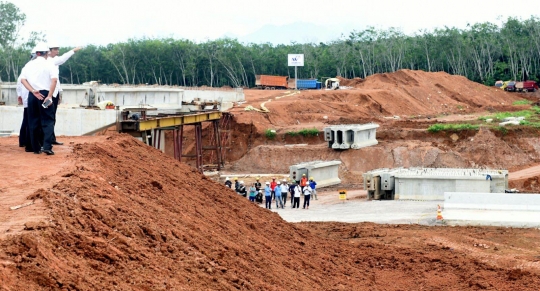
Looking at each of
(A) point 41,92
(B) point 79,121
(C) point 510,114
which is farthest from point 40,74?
(C) point 510,114

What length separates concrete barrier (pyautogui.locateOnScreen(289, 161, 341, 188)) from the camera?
38.0 meters

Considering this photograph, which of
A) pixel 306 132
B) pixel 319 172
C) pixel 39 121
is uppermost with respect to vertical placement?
pixel 39 121

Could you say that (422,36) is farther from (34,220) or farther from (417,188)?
(34,220)

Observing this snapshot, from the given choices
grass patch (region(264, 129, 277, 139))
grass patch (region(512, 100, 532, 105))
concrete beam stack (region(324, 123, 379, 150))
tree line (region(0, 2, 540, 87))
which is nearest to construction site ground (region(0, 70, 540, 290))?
Answer: concrete beam stack (region(324, 123, 379, 150))

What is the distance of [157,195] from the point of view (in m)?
12.9

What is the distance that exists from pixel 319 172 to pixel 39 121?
1044 inches

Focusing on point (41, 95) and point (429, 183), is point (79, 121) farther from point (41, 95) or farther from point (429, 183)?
point (41, 95)

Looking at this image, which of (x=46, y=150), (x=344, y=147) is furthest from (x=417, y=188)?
(x=46, y=150)

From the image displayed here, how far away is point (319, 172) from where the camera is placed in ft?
131

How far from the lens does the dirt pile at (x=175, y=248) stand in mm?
7750

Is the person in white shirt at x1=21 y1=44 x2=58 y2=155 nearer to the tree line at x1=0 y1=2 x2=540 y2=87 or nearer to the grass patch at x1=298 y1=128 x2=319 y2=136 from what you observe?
the grass patch at x1=298 y1=128 x2=319 y2=136

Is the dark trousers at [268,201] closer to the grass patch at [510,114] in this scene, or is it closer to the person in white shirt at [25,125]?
the person in white shirt at [25,125]

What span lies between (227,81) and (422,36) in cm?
2542

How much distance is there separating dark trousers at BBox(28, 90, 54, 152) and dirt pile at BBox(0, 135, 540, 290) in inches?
25.9
